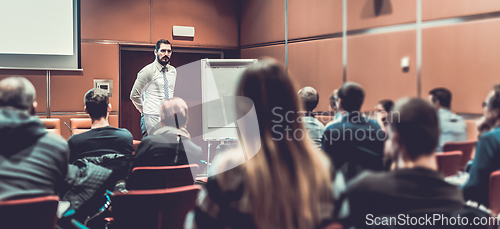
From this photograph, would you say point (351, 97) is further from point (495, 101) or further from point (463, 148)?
point (463, 148)

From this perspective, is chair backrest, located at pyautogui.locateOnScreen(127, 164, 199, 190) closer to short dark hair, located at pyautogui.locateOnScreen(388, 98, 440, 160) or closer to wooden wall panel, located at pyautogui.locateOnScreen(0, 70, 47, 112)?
short dark hair, located at pyautogui.locateOnScreen(388, 98, 440, 160)

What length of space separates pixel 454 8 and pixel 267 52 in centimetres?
286

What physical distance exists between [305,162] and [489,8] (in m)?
3.10

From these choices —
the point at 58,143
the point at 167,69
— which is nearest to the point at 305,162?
the point at 58,143

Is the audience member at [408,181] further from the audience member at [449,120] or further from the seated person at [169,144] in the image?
the audience member at [449,120]

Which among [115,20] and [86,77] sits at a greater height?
[115,20]

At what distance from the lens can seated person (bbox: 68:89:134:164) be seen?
2447 millimetres

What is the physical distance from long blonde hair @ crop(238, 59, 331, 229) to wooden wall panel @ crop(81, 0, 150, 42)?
5.14m

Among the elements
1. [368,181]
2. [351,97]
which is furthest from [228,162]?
[351,97]

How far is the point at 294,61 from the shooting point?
540 cm

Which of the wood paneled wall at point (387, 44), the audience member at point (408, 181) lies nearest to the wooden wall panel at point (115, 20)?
the wood paneled wall at point (387, 44)

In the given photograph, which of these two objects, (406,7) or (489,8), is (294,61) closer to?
(406,7)

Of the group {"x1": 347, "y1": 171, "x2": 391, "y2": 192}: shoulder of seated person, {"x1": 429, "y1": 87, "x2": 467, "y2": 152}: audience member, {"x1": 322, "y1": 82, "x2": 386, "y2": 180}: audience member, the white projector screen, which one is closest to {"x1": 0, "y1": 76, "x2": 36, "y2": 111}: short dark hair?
{"x1": 347, "y1": 171, "x2": 391, "y2": 192}: shoulder of seated person

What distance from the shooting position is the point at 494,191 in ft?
6.39
